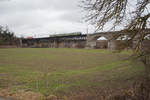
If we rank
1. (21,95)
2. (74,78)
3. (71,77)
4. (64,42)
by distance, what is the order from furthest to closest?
(64,42)
(71,77)
(74,78)
(21,95)

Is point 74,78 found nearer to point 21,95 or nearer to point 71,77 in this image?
point 71,77

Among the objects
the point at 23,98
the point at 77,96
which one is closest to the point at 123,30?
the point at 77,96

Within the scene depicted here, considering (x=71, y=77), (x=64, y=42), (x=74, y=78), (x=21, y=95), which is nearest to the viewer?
(x=21, y=95)

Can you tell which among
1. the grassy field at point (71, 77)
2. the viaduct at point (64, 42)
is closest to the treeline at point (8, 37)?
the viaduct at point (64, 42)

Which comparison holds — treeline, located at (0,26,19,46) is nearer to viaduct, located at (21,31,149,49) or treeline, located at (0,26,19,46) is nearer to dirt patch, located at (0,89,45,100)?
viaduct, located at (21,31,149,49)

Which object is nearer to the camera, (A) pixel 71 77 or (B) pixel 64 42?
(A) pixel 71 77

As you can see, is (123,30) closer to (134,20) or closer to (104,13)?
(134,20)

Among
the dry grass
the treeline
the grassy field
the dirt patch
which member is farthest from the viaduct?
the dirt patch

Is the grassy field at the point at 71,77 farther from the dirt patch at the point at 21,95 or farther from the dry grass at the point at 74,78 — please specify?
the dirt patch at the point at 21,95

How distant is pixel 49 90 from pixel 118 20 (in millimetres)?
4393

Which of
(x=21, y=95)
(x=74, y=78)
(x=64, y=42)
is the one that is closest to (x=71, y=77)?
(x=74, y=78)

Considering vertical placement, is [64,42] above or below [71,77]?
above

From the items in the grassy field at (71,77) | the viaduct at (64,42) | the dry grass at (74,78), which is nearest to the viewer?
the dry grass at (74,78)

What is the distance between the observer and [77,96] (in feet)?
18.8
